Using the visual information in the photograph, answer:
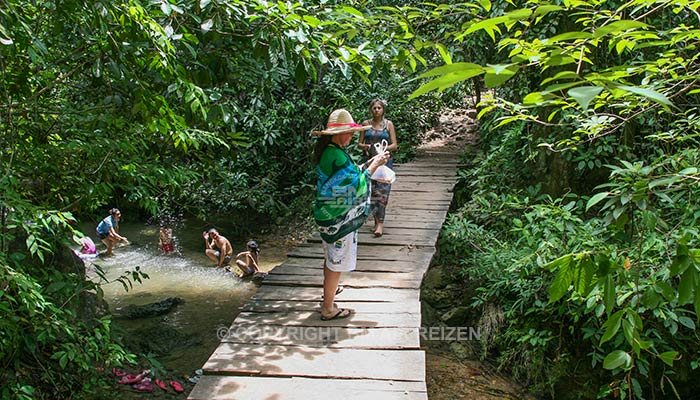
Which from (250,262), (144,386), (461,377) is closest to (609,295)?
(461,377)

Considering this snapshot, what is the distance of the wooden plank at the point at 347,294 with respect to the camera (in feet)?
14.0

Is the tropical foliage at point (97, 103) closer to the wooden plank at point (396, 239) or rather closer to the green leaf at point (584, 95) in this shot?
the wooden plank at point (396, 239)

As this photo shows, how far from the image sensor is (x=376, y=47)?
161 inches

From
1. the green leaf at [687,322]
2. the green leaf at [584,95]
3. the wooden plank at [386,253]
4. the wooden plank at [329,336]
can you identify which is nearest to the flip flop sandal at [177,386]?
the wooden plank at [386,253]

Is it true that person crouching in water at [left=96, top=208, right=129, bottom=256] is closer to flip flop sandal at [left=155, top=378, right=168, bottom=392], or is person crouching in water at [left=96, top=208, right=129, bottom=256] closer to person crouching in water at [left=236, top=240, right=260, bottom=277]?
person crouching in water at [left=236, top=240, right=260, bottom=277]

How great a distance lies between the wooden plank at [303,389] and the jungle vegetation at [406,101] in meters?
0.86

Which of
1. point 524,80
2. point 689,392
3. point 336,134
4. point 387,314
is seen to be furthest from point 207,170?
point 689,392

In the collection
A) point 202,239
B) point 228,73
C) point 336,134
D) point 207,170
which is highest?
point 228,73

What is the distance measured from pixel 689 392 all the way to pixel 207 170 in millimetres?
4716

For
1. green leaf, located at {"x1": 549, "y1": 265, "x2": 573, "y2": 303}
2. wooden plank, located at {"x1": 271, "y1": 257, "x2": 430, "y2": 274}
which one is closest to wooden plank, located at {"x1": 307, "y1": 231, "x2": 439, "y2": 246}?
wooden plank, located at {"x1": 271, "y1": 257, "x2": 430, "y2": 274}

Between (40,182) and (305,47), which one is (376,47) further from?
(40,182)

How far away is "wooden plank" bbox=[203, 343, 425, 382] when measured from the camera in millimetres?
3211

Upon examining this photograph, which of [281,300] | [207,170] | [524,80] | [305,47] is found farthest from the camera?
[524,80]

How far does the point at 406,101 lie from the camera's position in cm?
412
